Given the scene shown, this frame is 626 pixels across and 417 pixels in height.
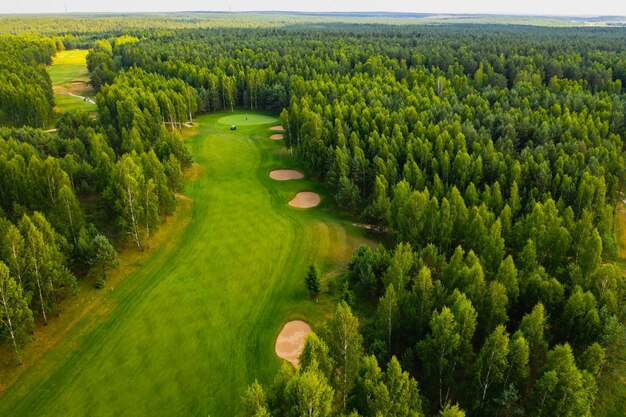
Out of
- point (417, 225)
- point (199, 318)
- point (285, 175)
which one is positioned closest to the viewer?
point (199, 318)

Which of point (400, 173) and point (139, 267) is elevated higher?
point (400, 173)

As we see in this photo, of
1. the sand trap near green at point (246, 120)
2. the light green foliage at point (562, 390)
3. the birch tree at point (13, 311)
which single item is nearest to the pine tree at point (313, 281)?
the light green foliage at point (562, 390)

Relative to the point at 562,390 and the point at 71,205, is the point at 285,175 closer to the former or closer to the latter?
→ the point at 71,205

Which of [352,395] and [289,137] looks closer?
[352,395]

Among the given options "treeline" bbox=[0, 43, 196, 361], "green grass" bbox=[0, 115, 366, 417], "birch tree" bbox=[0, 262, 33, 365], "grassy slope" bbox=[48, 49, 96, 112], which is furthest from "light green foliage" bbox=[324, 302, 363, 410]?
"grassy slope" bbox=[48, 49, 96, 112]

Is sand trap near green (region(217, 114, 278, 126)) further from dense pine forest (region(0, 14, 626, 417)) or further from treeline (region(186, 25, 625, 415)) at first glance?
treeline (region(186, 25, 625, 415))

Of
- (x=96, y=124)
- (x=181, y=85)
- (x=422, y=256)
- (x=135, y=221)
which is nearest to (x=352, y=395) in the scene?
(x=422, y=256)

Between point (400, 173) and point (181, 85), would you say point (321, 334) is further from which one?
point (181, 85)

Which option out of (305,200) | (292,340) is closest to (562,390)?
(292,340)
